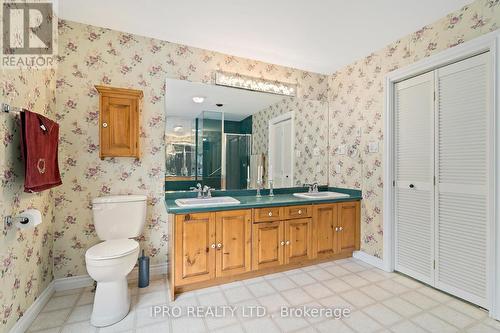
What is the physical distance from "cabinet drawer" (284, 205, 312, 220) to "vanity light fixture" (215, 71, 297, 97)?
1.42 m

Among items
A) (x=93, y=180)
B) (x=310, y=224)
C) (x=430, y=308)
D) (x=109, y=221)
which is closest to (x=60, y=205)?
(x=93, y=180)

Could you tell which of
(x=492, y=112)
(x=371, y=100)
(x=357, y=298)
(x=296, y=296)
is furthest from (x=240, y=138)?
(x=492, y=112)

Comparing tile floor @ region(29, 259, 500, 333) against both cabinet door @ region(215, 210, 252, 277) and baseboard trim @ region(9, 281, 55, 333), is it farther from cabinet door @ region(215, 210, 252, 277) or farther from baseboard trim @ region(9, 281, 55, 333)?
cabinet door @ region(215, 210, 252, 277)

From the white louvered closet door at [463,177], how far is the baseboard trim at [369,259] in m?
0.53

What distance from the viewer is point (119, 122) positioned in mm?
2205

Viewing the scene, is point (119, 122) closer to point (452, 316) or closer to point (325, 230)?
point (325, 230)

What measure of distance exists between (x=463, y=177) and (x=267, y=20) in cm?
214

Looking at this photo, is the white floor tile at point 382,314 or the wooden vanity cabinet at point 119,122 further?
the wooden vanity cabinet at point 119,122

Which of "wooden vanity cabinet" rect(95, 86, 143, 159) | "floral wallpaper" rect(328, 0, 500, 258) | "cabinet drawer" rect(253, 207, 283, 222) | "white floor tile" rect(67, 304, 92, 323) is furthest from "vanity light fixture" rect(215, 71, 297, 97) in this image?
"white floor tile" rect(67, 304, 92, 323)

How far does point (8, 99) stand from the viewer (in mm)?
1464

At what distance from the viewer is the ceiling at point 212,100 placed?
2.51 m

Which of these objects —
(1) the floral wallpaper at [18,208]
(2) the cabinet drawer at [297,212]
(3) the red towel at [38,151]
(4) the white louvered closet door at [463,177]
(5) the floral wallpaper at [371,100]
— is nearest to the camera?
(1) the floral wallpaper at [18,208]

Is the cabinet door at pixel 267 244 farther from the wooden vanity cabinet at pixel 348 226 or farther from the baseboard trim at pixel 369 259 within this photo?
the baseboard trim at pixel 369 259

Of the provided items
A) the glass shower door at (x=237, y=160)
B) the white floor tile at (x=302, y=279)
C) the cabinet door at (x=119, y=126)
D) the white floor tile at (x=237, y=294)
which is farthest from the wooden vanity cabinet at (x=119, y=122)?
the white floor tile at (x=302, y=279)
